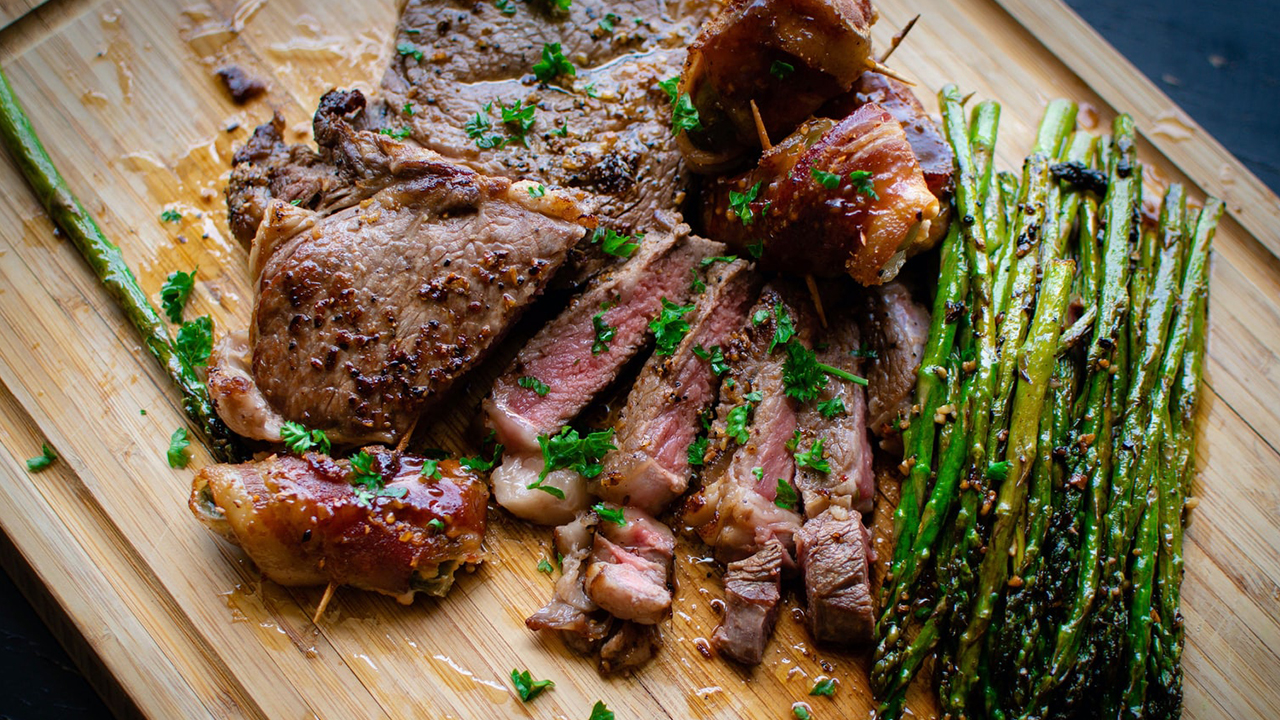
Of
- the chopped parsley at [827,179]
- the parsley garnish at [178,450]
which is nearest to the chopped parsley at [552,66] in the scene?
the chopped parsley at [827,179]

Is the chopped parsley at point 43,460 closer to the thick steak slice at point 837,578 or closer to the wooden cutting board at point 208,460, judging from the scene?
the wooden cutting board at point 208,460

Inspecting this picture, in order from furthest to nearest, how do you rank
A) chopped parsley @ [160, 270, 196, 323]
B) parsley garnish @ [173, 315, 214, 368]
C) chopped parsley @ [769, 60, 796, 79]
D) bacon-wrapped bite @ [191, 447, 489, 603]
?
chopped parsley @ [160, 270, 196, 323] < parsley garnish @ [173, 315, 214, 368] < chopped parsley @ [769, 60, 796, 79] < bacon-wrapped bite @ [191, 447, 489, 603]

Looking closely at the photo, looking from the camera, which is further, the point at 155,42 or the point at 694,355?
the point at 155,42

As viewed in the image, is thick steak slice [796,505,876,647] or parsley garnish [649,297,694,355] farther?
Result: parsley garnish [649,297,694,355]

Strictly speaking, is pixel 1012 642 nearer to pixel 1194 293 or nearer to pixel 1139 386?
pixel 1139 386

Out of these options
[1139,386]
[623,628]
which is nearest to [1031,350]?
[1139,386]

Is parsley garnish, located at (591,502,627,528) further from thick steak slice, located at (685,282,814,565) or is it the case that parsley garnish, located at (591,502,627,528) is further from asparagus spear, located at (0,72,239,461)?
asparagus spear, located at (0,72,239,461)

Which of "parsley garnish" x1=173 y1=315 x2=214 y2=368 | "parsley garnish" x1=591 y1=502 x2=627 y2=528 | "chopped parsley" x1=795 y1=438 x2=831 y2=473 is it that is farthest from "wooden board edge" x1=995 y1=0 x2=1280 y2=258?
"parsley garnish" x1=173 y1=315 x2=214 y2=368

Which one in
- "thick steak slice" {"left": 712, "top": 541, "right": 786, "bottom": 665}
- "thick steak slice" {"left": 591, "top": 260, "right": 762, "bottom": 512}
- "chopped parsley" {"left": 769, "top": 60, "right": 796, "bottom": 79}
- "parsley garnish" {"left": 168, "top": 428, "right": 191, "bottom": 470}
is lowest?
"parsley garnish" {"left": 168, "top": 428, "right": 191, "bottom": 470}
